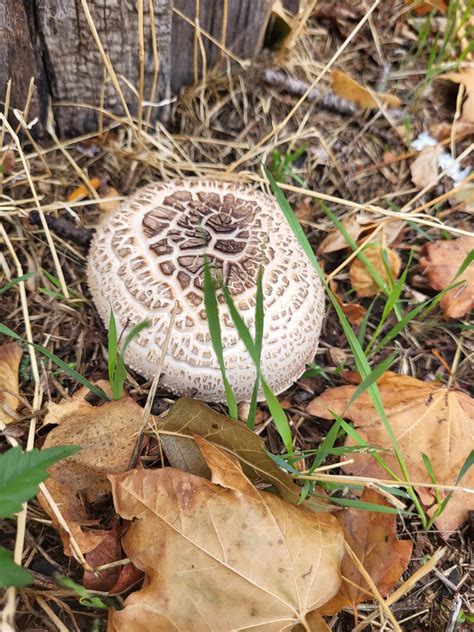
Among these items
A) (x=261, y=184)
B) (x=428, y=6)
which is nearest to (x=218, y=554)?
(x=261, y=184)

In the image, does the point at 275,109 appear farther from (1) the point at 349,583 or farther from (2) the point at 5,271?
(1) the point at 349,583

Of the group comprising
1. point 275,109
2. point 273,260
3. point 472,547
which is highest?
point 275,109

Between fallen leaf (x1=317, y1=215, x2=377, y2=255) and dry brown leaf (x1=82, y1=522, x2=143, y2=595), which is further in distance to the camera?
fallen leaf (x1=317, y1=215, x2=377, y2=255)

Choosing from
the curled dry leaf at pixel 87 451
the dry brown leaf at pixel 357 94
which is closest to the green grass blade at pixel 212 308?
the curled dry leaf at pixel 87 451

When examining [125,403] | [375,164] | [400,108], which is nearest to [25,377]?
[125,403]

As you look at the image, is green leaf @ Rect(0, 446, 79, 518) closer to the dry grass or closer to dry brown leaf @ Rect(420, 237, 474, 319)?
the dry grass

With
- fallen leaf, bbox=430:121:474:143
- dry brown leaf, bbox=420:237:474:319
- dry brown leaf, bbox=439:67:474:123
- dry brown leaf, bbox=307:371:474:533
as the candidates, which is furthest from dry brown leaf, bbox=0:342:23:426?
dry brown leaf, bbox=439:67:474:123
